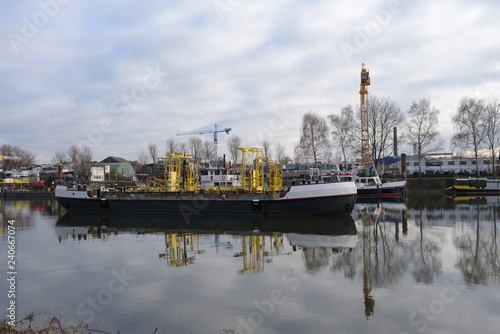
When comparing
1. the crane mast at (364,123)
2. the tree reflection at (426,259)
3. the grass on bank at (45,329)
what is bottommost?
the tree reflection at (426,259)

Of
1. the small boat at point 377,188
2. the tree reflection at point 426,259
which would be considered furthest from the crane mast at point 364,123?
the tree reflection at point 426,259

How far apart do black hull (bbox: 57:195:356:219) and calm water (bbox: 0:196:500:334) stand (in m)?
3.92

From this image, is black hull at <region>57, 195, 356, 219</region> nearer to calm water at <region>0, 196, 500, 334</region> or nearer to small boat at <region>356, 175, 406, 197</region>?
calm water at <region>0, 196, 500, 334</region>

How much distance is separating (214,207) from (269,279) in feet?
54.1

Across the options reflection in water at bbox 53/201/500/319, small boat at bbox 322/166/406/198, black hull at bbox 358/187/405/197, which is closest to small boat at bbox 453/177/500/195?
small boat at bbox 322/166/406/198

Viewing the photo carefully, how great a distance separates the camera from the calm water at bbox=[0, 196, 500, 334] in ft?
26.1

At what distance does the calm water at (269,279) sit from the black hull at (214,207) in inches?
154

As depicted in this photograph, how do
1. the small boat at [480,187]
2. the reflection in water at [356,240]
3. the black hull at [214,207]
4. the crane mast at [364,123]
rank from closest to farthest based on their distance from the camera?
the reflection in water at [356,240]
the black hull at [214,207]
the small boat at [480,187]
the crane mast at [364,123]

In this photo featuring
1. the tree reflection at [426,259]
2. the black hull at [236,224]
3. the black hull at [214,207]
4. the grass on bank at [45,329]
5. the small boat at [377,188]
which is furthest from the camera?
the small boat at [377,188]

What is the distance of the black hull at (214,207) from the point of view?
81.3ft

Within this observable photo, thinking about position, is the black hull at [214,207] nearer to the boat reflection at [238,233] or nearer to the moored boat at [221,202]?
the moored boat at [221,202]

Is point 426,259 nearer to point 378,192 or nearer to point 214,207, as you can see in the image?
point 214,207

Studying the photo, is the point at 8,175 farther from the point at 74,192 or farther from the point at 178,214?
the point at 178,214

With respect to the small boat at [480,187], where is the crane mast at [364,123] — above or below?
above
